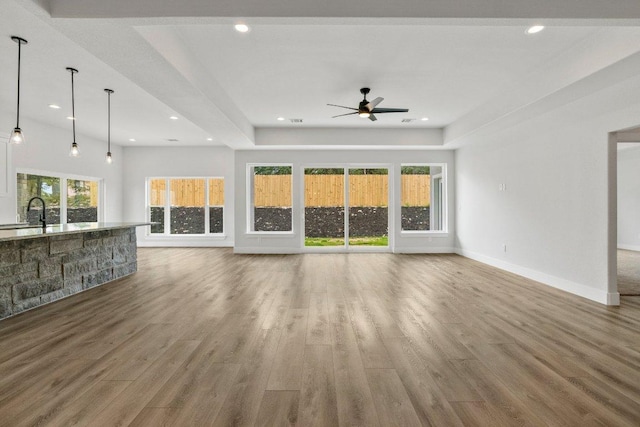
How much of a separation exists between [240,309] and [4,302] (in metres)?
2.43

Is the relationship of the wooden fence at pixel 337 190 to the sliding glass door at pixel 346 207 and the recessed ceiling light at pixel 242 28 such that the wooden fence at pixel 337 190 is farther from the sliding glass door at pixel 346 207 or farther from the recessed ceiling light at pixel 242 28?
the recessed ceiling light at pixel 242 28

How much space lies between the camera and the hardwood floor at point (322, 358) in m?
1.80

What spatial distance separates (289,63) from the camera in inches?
156

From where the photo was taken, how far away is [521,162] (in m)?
5.38

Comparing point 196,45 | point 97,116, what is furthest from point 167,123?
point 196,45

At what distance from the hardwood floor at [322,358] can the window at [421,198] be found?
3661 millimetres

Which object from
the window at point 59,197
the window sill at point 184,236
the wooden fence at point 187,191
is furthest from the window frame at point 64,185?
the window sill at point 184,236

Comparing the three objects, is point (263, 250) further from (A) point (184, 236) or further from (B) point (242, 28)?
(B) point (242, 28)

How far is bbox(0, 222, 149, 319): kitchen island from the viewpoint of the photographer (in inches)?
132

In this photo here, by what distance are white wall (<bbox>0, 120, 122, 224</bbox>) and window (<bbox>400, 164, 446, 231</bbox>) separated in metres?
7.96

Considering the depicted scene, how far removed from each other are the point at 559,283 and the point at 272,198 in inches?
237

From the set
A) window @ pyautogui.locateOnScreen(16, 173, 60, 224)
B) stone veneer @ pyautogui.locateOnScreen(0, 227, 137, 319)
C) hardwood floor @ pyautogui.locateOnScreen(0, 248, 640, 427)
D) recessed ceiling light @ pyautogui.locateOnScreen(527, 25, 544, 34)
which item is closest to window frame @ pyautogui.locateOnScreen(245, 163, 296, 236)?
stone veneer @ pyautogui.locateOnScreen(0, 227, 137, 319)

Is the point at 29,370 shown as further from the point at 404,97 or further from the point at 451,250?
the point at 451,250

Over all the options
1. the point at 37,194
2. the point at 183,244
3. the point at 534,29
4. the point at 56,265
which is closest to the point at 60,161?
the point at 37,194
